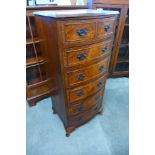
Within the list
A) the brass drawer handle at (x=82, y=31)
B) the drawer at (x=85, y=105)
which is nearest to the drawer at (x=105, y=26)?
the brass drawer handle at (x=82, y=31)

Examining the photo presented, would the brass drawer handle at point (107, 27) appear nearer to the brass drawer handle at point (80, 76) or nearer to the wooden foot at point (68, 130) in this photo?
the brass drawer handle at point (80, 76)

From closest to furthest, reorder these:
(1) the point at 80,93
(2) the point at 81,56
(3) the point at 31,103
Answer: (2) the point at 81,56, (1) the point at 80,93, (3) the point at 31,103

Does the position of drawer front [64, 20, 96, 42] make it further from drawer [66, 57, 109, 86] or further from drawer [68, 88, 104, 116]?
drawer [68, 88, 104, 116]

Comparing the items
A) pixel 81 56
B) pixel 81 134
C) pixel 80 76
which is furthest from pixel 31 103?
pixel 81 56

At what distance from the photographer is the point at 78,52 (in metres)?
1.01

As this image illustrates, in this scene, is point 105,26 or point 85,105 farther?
point 85,105

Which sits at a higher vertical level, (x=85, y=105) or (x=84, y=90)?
(x=84, y=90)

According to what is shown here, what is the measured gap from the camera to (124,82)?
92.8 inches

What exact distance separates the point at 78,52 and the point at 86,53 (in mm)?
78

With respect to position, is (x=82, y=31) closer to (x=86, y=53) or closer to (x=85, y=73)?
A: (x=86, y=53)

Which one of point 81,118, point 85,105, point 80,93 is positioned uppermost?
point 80,93

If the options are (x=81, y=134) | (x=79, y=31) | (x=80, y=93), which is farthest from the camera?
(x=81, y=134)
